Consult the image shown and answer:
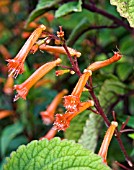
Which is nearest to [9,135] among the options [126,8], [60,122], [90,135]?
[90,135]

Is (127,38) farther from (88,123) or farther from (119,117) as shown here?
(88,123)

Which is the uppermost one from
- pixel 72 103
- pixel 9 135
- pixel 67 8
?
pixel 67 8

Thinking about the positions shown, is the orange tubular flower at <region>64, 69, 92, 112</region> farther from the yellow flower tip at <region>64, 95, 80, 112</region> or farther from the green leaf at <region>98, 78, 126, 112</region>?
the green leaf at <region>98, 78, 126, 112</region>

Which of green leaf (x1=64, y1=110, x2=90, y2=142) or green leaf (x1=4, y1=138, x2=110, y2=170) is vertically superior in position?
green leaf (x1=4, y1=138, x2=110, y2=170)

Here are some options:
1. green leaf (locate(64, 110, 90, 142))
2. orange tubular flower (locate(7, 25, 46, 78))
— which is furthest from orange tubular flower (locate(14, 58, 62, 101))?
green leaf (locate(64, 110, 90, 142))

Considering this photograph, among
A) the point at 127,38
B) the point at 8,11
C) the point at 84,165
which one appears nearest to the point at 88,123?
the point at 84,165

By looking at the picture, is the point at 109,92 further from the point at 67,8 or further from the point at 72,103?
the point at 72,103

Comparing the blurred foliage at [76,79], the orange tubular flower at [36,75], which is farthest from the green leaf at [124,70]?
the orange tubular flower at [36,75]
